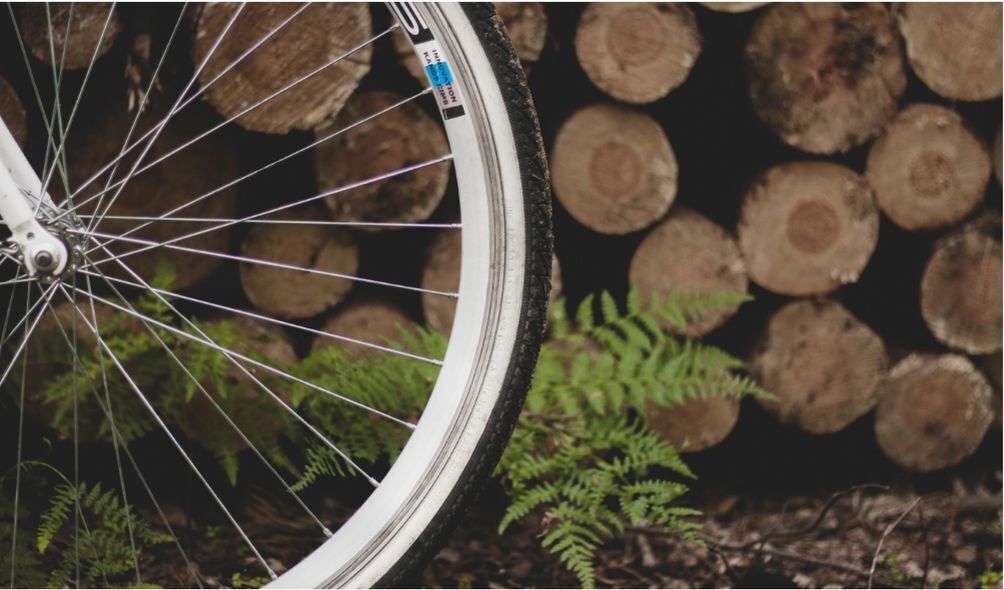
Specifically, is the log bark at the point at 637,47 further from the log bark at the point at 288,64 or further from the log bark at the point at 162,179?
the log bark at the point at 162,179

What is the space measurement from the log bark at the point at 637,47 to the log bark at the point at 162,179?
2.30 ft

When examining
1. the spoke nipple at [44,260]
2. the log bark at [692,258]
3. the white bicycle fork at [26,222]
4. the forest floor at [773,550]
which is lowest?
the forest floor at [773,550]

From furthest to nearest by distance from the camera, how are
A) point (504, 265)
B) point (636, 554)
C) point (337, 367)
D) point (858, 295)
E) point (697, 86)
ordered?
point (858, 295) < point (697, 86) < point (636, 554) < point (337, 367) < point (504, 265)

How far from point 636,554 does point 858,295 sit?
2.46 ft

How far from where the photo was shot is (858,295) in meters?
1.96

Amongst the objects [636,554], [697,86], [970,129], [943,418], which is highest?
[697,86]

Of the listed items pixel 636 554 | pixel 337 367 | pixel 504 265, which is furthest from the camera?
pixel 636 554

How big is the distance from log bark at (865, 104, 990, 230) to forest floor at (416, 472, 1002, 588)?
0.57 m

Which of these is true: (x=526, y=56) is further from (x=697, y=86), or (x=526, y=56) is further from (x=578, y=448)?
(x=578, y=448)

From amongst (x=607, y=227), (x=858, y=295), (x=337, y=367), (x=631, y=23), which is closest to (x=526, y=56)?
(x=631, y=23)

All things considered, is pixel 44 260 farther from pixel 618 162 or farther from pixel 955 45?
pixel 955 45

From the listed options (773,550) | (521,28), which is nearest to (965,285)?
(773,550)

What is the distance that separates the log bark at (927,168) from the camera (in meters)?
1.80

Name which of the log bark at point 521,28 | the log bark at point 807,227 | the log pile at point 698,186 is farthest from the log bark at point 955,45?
the log bark at point 521,28
